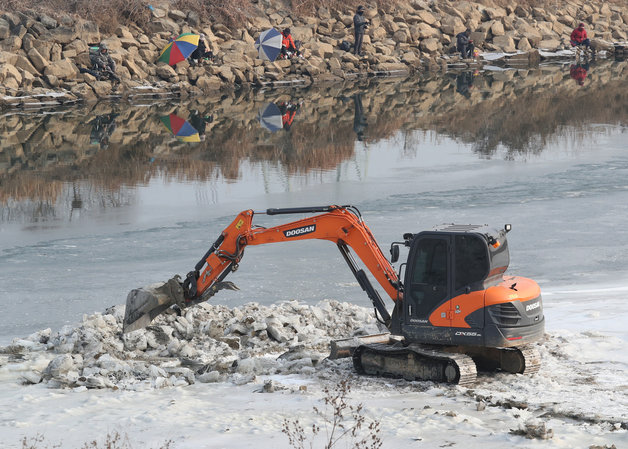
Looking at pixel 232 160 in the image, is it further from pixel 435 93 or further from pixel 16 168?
pixel 435 93

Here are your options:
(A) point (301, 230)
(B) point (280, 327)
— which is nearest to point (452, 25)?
(B) point (280, 327)

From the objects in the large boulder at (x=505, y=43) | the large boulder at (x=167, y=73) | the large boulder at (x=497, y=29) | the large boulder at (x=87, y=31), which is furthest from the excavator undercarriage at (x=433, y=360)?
the large boulder at (x=497, y=29)

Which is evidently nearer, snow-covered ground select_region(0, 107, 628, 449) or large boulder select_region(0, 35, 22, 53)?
snow-covered ground select_region(0, 107, 628, 449)

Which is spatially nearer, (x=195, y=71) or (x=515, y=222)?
(x=515, y=222)

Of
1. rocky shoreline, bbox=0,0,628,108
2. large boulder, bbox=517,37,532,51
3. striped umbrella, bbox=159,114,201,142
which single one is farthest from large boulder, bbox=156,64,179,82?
large boulder, bbox=517,37,532,51

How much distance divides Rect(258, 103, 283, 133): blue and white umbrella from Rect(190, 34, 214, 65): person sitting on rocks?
296 inches

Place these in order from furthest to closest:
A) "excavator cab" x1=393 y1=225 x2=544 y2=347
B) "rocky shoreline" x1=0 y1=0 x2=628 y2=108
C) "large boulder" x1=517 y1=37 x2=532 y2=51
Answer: "large boulder" x1=517 y1=37 x2=532 y2=51, "rocky shoreline" x1=0 y1=0 x2=628 y2=108, "excavator cab" x1=393 y1=225 x2=544 y2=347

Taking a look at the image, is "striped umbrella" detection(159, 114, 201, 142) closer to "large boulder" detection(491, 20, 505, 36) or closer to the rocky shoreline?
the rocky shoreline

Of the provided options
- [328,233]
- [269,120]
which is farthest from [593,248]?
[269,120]

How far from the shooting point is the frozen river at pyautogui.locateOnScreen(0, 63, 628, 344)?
1534 centimetres

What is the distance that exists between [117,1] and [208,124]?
1434 cm

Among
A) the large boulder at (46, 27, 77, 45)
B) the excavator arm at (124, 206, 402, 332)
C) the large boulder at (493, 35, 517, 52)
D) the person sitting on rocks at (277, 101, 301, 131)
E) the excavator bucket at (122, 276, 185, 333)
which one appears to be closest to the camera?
the excavator arm at (124, 206, 402, 332)

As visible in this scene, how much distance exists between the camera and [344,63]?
4588cm

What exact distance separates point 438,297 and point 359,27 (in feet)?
118
